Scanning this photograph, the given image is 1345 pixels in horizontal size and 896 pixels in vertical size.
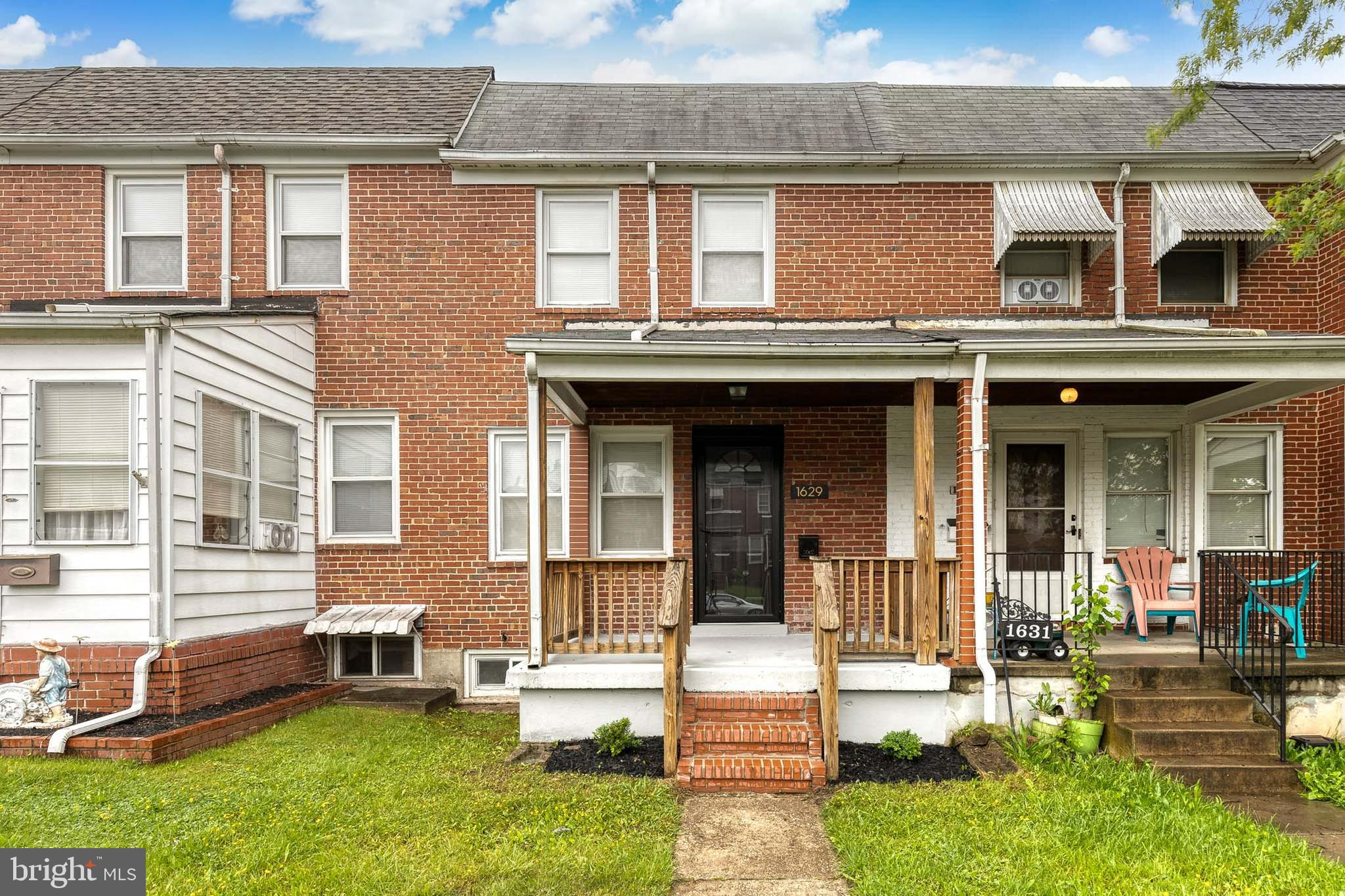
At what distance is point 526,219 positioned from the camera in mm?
9109

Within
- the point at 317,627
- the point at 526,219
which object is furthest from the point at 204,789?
the point at 526,219

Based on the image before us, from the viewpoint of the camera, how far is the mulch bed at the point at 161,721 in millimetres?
5969

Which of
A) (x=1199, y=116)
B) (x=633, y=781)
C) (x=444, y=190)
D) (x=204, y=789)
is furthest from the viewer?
(x=1199, y=116)

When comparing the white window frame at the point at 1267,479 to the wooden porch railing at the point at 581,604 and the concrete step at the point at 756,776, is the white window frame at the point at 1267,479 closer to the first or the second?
the concrete step at the point at 756,776

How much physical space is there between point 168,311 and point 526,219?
12.4ft

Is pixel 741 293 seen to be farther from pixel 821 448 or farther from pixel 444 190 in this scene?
pixel 444 190

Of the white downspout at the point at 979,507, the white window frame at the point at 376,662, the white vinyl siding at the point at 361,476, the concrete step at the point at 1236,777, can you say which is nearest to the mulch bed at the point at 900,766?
the white downspout at the point at 979,507

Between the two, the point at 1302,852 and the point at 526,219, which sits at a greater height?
the point at 526,219

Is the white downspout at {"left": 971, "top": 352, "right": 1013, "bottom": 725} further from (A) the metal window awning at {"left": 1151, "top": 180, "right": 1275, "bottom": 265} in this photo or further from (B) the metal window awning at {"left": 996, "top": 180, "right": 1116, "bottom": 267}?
(A) the metal window awning at {"left": 1151, "top": 180, "right": 1275, "bottom": 265}

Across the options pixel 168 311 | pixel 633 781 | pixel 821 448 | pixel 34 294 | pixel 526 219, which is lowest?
pixel 633 781

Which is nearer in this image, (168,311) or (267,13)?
(168,311)

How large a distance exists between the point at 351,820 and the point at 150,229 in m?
7.34

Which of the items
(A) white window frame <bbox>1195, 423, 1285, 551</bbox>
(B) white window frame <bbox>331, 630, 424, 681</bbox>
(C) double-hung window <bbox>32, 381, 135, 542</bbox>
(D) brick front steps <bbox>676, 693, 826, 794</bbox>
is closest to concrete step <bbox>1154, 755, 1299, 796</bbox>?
(D) brick front steps <bbox>676, 693, 826, 794</bbox>

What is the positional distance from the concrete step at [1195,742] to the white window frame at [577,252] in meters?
6.25
